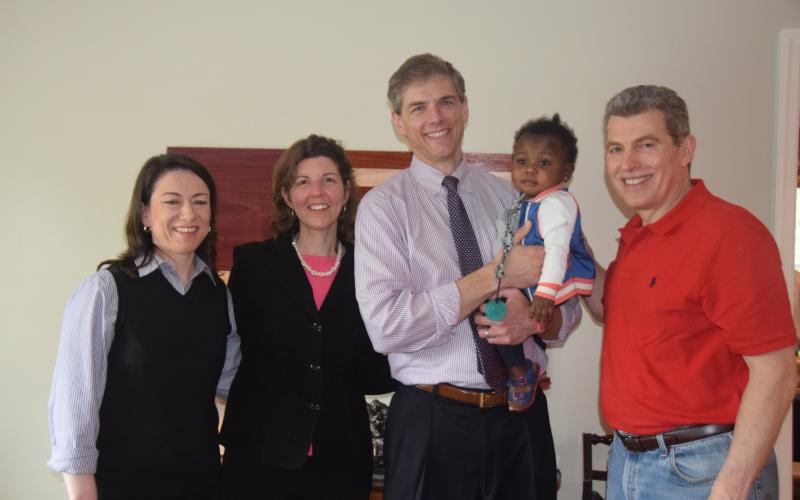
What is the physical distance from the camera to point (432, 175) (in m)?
1.97

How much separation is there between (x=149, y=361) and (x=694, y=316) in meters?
1.52

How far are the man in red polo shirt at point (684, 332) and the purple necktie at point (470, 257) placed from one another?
0.34 m

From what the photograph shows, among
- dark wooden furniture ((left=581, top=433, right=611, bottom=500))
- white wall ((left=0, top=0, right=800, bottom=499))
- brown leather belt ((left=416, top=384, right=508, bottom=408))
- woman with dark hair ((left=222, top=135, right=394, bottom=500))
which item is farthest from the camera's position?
white wall ((left=0, top=0, right=800, bottom=499))

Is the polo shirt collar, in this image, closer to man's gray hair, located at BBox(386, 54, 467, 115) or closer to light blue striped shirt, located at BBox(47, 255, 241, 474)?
man's gray hair, located at BBox(386, 54, 467, 115)

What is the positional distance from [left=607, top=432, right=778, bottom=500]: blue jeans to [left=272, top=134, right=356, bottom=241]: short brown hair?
124cm

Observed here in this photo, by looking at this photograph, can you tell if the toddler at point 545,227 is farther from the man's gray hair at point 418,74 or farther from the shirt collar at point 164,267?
the shirt collar at point 164,267

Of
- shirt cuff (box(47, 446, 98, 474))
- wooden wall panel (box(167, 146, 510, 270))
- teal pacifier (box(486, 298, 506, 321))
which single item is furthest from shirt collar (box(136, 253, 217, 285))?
wooden wall panel (box(167, 146, 510, 270))

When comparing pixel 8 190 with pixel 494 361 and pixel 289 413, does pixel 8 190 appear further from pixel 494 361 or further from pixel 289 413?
pixel 494 361

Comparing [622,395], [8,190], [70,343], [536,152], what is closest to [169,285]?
[70,343]

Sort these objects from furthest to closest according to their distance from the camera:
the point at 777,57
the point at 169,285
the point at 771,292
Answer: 1. the point at 777,57
2. the point at 169,285
3. the point at 771,292

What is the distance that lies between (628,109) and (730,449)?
923mm

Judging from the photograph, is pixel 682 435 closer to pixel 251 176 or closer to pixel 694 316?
pixel 694 316

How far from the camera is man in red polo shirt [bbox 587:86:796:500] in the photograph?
4.74 feet

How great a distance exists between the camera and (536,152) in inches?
74.9
